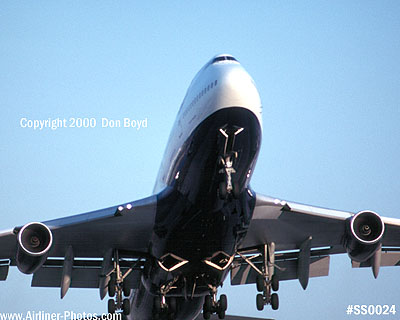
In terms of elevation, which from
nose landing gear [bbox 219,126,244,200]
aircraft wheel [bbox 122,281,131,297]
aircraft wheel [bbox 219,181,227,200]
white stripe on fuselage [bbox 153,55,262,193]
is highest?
white stripe on fuselage [bbox 153,55,262,193]

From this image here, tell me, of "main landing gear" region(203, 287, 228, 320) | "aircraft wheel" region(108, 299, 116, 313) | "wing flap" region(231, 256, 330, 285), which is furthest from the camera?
"wing flap" region(231, 256, 330, 285)

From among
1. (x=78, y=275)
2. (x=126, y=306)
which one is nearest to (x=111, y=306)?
(x=126, y=306)

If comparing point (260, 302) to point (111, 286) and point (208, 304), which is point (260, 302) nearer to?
point (208, 304)

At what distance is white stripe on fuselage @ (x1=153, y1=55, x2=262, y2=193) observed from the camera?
62.1 ft

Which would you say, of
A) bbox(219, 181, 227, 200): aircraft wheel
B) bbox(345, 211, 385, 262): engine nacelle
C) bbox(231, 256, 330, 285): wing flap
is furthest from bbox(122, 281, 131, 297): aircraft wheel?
bbox(345, 211, 385, 262): engine nacelle

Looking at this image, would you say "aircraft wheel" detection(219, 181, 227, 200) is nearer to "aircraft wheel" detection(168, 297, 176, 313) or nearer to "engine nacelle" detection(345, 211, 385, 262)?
"engine nacelle" detection(345, 211, 385, 262)

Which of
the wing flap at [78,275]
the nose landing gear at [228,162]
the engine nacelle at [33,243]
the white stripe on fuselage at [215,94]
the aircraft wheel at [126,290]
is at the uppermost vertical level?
the white stripe on fuselage at [215,94]

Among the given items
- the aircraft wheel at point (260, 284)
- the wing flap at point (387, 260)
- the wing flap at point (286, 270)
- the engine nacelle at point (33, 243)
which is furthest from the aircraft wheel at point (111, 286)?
the wing flap at point (387, 260)

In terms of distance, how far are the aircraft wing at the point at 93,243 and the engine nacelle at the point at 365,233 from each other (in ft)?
20.3

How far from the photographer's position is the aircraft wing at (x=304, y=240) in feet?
77.6

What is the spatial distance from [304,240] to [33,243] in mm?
9528

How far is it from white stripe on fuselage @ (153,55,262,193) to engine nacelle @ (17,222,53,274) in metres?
4.37

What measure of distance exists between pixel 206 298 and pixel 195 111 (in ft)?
25.7

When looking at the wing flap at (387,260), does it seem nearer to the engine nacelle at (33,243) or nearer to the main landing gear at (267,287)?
the main landing gear at (267,287)
